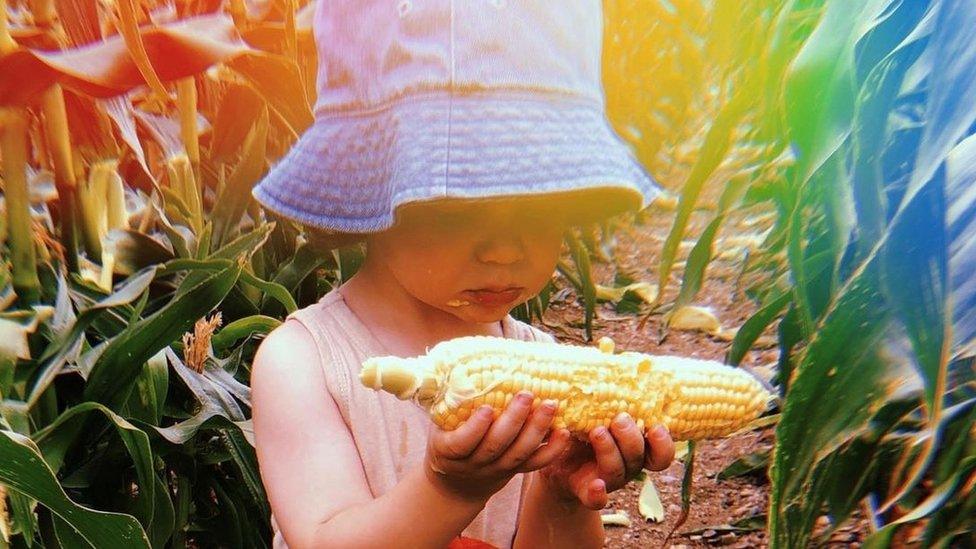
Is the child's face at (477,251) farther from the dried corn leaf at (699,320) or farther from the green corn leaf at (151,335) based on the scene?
the dried corn leaf at (699,320)

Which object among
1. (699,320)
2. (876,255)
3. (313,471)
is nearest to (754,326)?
(876,255)

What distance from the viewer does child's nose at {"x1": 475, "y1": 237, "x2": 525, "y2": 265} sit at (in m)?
0.77

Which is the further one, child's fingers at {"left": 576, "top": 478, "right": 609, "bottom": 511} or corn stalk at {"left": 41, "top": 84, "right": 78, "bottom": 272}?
corn stalk at {"left": 41, "top": 84, "right": 78, "bottom": 272}

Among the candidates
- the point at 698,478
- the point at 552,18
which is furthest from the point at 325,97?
the point at 698,478

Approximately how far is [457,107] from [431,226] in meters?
0.09

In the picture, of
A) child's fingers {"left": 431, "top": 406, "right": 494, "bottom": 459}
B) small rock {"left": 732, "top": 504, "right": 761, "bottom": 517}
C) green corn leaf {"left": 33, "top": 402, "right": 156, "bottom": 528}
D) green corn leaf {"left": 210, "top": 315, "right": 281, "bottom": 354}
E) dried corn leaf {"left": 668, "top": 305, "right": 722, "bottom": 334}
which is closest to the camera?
child's fingers {"left": 431, "top": 406, "right": 494, "bottom": 459}

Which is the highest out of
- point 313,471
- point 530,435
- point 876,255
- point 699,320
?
point 876,255

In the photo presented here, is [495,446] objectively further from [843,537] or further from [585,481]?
[843,537]

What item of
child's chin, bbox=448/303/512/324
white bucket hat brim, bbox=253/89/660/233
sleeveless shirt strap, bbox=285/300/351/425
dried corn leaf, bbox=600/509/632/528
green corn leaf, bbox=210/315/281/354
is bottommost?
dried corn leaf, bbox=600/509/632/528

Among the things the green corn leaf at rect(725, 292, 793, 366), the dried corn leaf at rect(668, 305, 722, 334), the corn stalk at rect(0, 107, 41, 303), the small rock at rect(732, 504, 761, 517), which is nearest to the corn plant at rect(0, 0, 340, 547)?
the corn stalk at rect(0, 107, 41, 303)

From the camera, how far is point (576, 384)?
0.71 m

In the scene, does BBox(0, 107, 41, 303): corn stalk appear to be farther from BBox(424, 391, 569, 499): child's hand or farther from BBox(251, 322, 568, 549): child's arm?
BBox(424, 391, 569, 499): child's hand

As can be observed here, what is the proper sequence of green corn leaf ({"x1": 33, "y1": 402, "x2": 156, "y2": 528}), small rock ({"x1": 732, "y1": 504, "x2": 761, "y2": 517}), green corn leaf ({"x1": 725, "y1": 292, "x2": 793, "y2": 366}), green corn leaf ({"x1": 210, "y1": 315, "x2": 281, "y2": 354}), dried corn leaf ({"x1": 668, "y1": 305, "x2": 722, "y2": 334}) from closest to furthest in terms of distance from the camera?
green corn leaf ({"x1": 33, "y1": 402, "x2": 156, "y2": 528}) < green corn leaf ({"x1": 725, "y1": 292, "x2": 793, "y2": 366}) < green corn leaf ({"x1": 210, "y1": 315, "x2": 281, "y2": 354}) < small rock ({"x1": 732, "y1": 504, "x2": 761, "y2": 517}) < dried corn leaf ({"x1": 668, "y1": 305, "x2": 722, "y2": 334})

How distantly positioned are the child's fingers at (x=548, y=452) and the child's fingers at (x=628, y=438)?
0.04 meters
